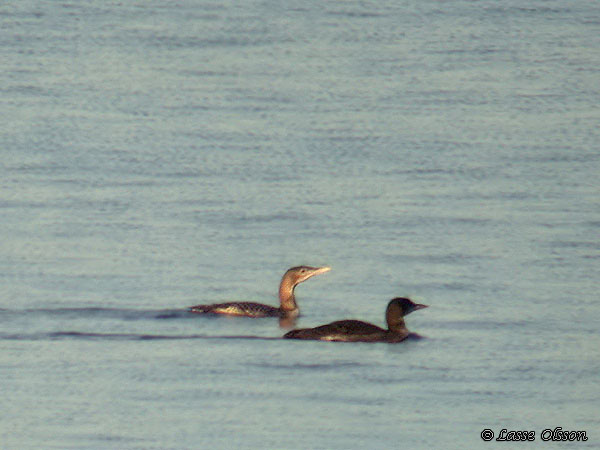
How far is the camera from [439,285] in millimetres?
17000

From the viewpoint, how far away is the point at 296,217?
20203 mm

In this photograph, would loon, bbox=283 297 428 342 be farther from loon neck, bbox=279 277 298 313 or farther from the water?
loon neck, bbox=279 277 298 313

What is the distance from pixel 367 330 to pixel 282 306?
6.13ft

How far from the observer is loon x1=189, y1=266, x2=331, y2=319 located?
16.1m

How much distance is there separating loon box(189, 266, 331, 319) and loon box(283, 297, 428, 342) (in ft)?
3.09

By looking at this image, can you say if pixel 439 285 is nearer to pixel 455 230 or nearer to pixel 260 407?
pixel 455 230

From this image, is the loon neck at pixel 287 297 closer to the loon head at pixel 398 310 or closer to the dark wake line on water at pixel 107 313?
the dark wake line on water at pixel 107 313

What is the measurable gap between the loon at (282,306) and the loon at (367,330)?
0.94 m

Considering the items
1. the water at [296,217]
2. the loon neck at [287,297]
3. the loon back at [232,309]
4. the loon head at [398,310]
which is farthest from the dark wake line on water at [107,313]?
the loon head at [398,310]

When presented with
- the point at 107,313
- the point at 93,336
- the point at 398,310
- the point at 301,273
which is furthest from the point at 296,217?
the point at 93,336

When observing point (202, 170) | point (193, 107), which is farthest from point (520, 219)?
point (193, 107)

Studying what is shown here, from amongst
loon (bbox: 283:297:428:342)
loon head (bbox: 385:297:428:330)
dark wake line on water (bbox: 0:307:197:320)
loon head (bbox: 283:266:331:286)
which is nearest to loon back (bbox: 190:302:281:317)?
dark wake line on water (bbox: 0:307:197:320)

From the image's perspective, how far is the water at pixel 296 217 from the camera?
13.0 metres

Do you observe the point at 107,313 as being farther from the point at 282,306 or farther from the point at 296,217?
the point at 296,217
